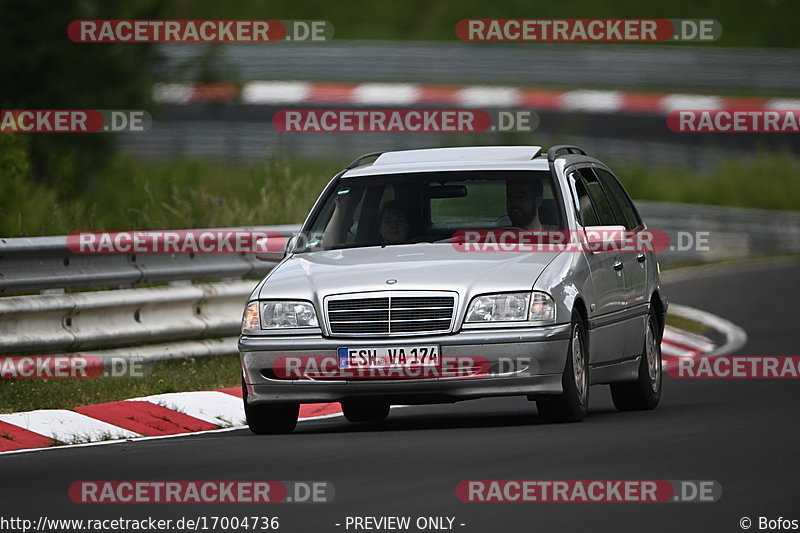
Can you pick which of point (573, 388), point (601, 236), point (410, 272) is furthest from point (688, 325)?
point (410, 272)

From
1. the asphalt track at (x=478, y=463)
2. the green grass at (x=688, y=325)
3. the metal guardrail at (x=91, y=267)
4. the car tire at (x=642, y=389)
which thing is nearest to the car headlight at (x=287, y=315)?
the asphalt track at (x=478, y=463)

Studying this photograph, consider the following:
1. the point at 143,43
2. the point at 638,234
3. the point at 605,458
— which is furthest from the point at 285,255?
the point at 143,43

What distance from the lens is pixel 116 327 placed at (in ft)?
48.5

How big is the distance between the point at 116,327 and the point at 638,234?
164 inches

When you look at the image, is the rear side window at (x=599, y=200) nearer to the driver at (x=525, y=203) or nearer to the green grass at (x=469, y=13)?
the driver at (x=525, y=203)

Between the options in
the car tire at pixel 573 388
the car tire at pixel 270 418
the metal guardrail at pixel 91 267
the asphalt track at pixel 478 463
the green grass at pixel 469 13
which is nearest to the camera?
the asphalt track at pixel 478 463

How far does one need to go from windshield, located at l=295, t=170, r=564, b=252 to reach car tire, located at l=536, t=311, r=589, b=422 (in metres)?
0.90

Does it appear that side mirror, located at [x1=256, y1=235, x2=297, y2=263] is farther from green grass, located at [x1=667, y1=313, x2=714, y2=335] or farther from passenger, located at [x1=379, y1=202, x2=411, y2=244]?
green grass, located at [x1=667, y1=313, x2=714, y2=335]

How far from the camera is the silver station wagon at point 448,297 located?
1115 centimetres

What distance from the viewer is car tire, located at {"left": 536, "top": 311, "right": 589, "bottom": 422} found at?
11.3m

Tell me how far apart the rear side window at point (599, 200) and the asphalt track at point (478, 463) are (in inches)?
53.1

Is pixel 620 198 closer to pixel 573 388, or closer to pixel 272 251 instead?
pixel 272 251

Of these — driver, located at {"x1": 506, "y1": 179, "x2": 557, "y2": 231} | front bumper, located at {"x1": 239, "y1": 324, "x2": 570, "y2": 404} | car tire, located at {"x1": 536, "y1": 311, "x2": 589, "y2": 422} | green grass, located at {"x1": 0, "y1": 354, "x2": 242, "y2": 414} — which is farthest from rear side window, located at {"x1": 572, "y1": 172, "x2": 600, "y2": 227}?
green grass, located at {"x1": 0, "y1": 354, "x2": 242, "y2": 414}

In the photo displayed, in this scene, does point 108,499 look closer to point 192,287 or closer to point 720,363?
point 192,287
